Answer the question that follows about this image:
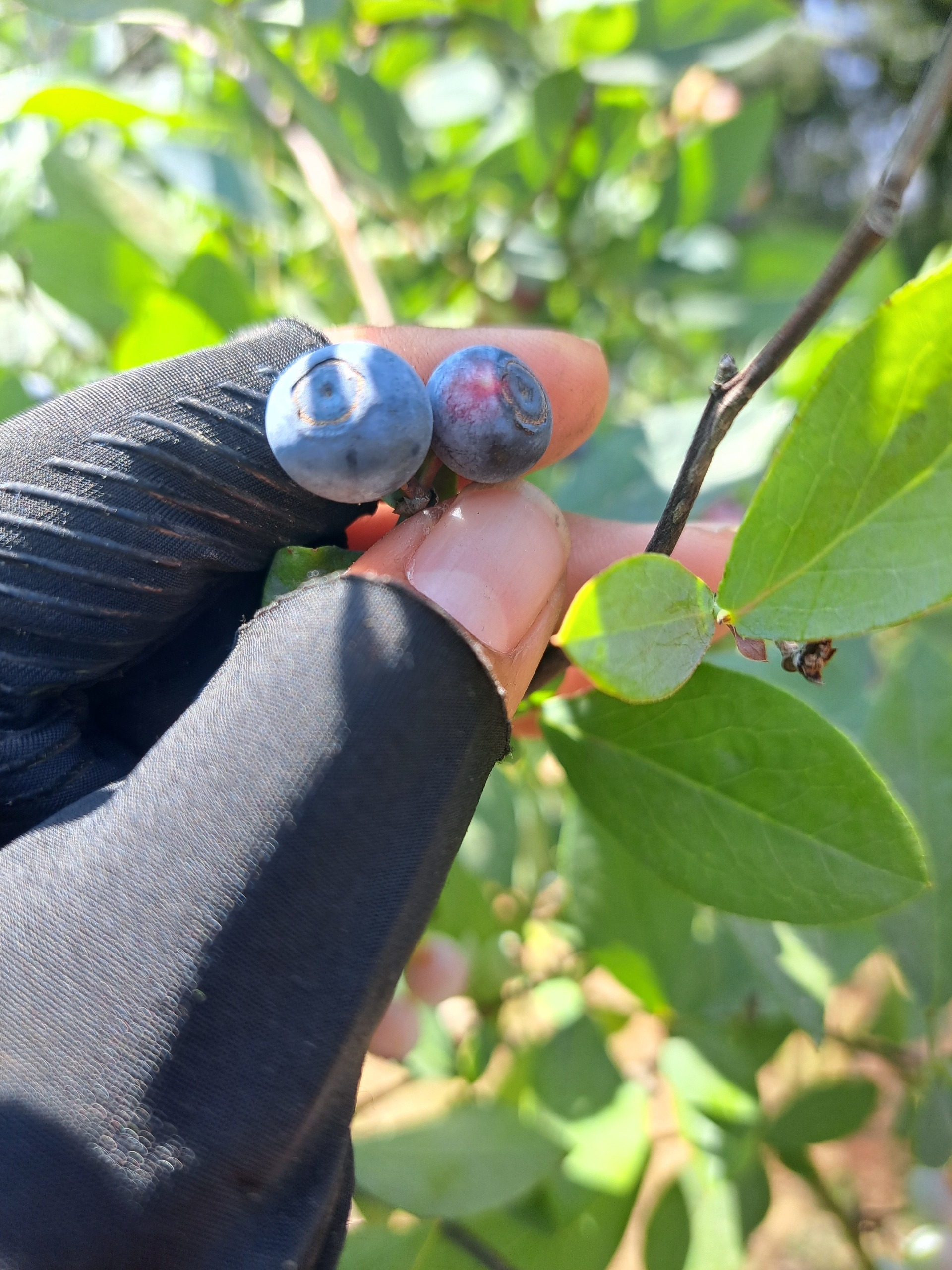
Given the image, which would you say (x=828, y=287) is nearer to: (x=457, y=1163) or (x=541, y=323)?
(x=457, y=1163)

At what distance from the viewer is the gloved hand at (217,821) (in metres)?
0.40

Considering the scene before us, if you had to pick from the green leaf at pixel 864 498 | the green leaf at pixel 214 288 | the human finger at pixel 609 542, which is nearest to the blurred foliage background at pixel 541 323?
the green leaf at pixel 214 288

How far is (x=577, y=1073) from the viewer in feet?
2.73

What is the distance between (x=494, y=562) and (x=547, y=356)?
0.18 meters

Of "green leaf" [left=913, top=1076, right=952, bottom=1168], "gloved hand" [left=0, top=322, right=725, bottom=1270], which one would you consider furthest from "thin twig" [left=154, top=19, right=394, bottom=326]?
"green leaf" [left=913, top=1076, right=952, bottom=1168]

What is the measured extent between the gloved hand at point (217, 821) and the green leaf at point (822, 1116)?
52cm

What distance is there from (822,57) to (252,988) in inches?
413

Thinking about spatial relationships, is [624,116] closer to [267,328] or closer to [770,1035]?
[267,328]

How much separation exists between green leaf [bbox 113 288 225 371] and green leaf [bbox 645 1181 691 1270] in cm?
82

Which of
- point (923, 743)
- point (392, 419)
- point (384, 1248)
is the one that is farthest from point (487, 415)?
point (384, 1248)

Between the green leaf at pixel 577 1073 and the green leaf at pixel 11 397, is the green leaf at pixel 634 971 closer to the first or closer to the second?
the green leaf at pixel 577 1073

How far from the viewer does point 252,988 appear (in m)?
0.41

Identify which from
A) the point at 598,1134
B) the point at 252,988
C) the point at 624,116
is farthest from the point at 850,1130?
the point at 624,116

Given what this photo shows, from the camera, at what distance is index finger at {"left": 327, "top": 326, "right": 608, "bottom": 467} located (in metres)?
0.58
